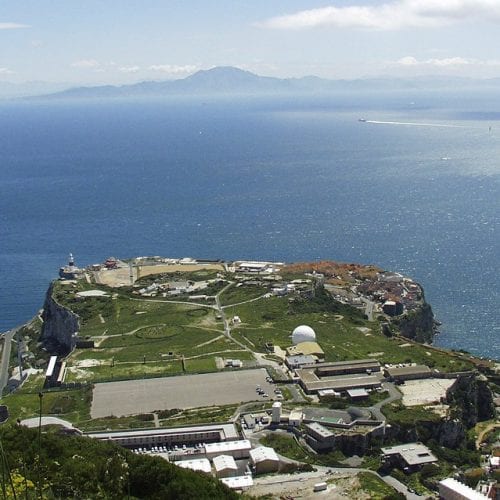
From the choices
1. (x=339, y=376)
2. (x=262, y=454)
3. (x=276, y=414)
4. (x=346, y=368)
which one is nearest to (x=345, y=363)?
(x=346, y=368)

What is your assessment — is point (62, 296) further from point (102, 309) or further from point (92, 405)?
point (92, 405)

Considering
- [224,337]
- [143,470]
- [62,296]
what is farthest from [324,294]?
[143,470]

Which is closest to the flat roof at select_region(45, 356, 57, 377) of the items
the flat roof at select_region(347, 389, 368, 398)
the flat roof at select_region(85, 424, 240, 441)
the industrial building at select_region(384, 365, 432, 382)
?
the flat roof at select_region(85, 424, 240, 441)

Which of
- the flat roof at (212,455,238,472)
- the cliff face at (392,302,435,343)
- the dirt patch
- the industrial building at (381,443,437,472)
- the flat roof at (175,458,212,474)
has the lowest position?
the cliff face at (392,302,435,343)

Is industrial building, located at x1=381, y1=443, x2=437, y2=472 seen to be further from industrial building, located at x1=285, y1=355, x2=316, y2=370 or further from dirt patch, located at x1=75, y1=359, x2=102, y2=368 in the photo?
dirt patch, located at x1=75, y1=359, x2=102, y2=368

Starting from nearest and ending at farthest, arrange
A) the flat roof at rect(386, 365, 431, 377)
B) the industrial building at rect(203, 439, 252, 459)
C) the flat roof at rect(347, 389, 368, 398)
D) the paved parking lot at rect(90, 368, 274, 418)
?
the industrial building at rect(203, 439, 252, 459) → the paved parking lot at rect(90, 368, 274, 418) → the flat roof at rect(347, 389, 368, 398) → the flat roof at rect(386, 365, 431, 377)

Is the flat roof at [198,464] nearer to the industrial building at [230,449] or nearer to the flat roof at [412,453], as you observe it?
the industrial building at [230,449]

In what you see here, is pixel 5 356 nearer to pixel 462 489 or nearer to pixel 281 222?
pixel 462 489
